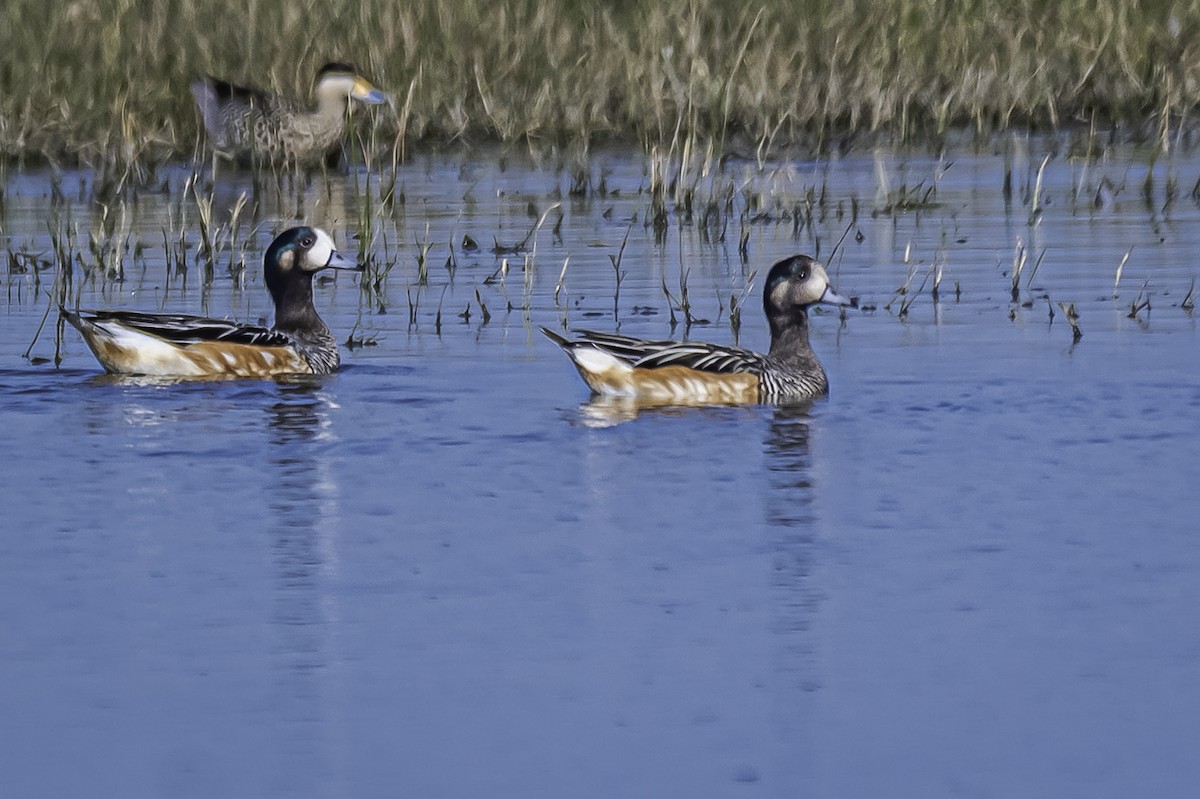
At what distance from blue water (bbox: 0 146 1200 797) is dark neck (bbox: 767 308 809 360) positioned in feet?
0.70

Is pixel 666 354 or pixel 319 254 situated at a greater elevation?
pixel 319 254

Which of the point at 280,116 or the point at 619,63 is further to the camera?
the point at 619,63

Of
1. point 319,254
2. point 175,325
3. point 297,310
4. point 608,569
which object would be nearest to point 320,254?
point 319,254

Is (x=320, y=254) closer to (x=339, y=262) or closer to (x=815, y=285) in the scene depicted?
(x=339, y=262)

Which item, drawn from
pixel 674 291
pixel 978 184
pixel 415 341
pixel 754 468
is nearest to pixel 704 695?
pixel 754 468

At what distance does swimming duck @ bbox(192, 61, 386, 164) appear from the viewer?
61.3ft

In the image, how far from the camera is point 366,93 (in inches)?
741

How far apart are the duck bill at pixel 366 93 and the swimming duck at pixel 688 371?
839cm

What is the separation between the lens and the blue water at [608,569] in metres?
5.70

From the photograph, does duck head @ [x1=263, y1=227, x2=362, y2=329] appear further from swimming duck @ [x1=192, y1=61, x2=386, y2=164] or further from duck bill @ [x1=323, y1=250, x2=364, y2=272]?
swimming duck @ [x1=192, y1=61, x2=386, y2=164]

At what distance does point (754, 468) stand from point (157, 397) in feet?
9.88

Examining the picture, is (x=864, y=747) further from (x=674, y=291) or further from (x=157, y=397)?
(x=674, y=291)

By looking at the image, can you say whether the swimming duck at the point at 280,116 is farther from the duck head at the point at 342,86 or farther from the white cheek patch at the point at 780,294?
the white cheek patch at the point at 780,294

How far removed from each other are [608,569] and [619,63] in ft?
42.8
